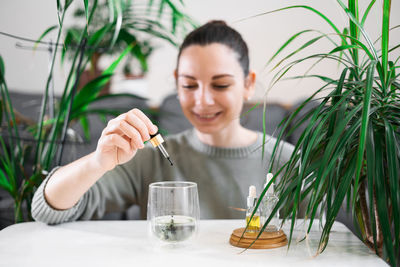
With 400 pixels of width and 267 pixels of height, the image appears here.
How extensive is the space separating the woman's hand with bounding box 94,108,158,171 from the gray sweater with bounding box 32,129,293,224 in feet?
1.18

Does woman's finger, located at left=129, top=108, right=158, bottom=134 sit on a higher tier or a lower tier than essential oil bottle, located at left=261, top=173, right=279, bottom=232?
higher

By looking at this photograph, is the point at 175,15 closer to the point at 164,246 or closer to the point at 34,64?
the point at 164,246

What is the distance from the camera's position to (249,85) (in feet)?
4.89

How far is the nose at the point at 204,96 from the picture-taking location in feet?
4.39

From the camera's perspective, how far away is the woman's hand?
805mm

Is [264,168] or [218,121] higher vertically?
[218,121]

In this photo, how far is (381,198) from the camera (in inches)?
25.0

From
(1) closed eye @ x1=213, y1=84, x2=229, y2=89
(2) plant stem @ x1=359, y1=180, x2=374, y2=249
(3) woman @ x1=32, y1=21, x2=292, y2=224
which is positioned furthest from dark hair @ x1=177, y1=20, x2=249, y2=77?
(2) plant stem @ x1=359, y1=180, x2=374, y2=249

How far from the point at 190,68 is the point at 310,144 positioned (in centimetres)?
79

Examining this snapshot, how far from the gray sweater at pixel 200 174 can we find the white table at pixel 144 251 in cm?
41

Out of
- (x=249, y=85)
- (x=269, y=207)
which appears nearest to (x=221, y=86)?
(x=249, y=85)

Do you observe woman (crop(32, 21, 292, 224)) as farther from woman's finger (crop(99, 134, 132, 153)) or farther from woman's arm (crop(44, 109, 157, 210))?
woman's finger (crop(99, 134, 132, 153))

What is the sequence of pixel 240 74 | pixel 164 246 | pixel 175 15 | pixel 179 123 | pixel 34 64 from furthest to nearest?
pixel 34 64 < pixel 179 123 < pixel 240 74 < pixel 175 15 < pixel 164 246

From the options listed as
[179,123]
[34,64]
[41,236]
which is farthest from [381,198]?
[34,64]
